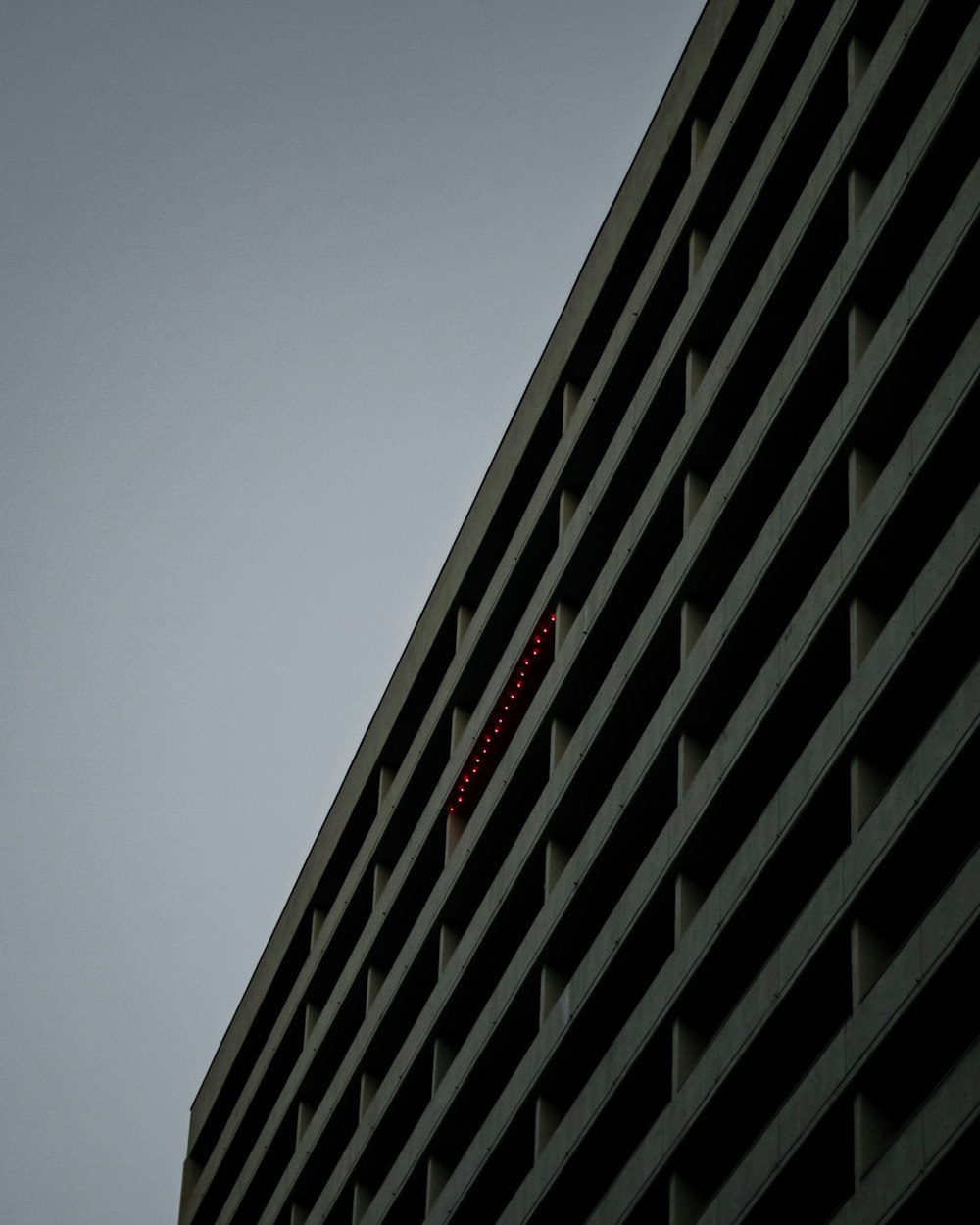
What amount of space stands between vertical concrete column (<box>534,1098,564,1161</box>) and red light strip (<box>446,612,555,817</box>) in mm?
9293

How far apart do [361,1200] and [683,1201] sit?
16956 mm

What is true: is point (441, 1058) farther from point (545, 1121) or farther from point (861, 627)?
point (861, 627)

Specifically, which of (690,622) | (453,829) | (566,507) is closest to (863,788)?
(690,622)

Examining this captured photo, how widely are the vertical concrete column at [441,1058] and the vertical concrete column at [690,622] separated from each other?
12.4 m

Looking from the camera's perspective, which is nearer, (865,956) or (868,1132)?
(868,1132)

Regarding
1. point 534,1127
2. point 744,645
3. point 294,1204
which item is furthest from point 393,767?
point 744,645

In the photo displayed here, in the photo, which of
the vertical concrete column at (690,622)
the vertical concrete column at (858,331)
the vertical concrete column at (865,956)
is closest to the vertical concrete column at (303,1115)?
the vertical concrete column at (690,622)

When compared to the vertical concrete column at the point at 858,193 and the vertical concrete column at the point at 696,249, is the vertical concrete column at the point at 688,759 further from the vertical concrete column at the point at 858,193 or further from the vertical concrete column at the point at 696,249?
the vertical concrete column at the point at 696,249

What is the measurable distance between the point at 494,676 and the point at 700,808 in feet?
39.5

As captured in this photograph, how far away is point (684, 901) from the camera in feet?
116

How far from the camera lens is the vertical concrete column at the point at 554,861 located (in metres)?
41.0

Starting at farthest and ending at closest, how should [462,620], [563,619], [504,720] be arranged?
[462,620] → [504,720] → [563,619]

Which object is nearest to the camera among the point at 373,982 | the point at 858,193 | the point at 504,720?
the point at 858,193

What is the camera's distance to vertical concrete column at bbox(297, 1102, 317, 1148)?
54.0m
